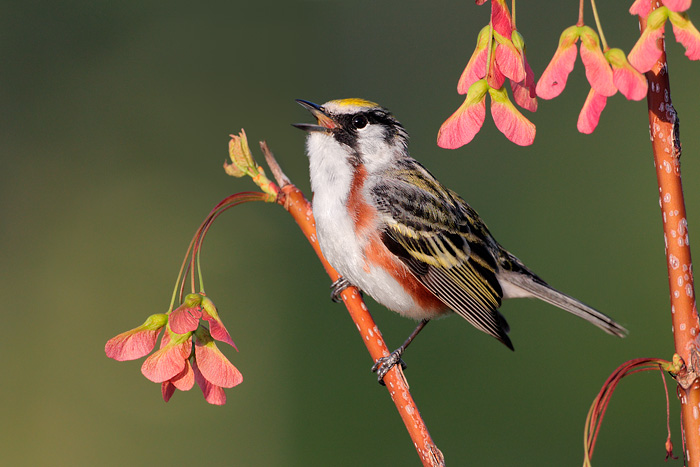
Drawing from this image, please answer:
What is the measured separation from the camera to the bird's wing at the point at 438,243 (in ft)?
8.46

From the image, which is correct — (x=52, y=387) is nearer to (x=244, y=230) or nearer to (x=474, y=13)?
(x=244, y=230)

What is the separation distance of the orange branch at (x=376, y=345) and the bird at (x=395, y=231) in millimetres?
364

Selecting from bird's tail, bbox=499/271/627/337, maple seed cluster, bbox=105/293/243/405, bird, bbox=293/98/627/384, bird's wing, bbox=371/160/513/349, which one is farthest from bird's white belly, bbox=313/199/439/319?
maple seed cluster, bbox=105/293/243/405

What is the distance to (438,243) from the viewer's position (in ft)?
8.77

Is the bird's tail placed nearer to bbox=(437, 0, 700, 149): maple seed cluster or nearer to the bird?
the bird

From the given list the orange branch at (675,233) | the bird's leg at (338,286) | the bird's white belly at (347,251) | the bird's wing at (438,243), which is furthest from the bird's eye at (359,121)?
the orange branch at (675,233)

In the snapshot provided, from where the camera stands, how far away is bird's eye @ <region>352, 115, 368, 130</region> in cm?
272

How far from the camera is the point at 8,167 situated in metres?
7.07

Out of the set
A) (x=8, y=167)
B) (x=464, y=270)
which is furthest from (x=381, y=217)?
(x=8, y=167)

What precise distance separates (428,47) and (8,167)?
500 cm

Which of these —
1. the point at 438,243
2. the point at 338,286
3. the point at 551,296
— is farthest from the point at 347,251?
the point at 551,296

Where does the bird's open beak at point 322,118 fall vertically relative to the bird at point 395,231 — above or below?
above

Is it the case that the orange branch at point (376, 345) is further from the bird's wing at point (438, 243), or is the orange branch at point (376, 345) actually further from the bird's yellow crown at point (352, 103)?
the bird's yellow crown at point (352, 103)

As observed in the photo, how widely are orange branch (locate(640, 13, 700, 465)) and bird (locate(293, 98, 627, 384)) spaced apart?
51.0 inches
